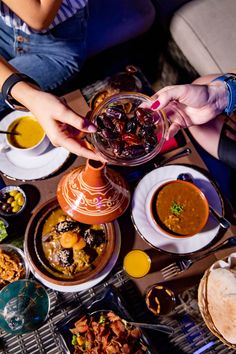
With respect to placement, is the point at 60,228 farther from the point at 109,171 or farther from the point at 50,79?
the point at 50,79

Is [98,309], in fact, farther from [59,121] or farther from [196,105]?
[196,105]

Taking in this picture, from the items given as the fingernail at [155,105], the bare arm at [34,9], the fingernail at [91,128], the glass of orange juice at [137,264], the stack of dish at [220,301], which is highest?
the bare arm at [34,9]

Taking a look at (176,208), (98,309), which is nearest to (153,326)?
(98,309)

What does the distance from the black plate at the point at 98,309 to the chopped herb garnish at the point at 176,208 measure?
420mm

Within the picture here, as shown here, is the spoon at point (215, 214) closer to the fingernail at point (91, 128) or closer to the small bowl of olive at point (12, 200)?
the fingernail at point (91, 128)

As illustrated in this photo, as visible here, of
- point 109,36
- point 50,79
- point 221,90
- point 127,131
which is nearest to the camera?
point 127,131

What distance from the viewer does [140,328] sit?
5.24 feet

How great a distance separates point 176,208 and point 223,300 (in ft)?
1.40

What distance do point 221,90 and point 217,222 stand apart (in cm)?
66

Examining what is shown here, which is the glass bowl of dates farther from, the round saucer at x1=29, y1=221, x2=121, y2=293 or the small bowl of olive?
the small bowl of olive

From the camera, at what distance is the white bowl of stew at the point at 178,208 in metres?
1.69

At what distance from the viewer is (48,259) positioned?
A: 66.2 inches

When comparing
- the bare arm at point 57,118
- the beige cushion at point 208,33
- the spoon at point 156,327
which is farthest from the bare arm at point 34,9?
the spoon at point 156,327

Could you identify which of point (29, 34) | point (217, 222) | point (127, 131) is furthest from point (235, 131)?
point (29, 34)
